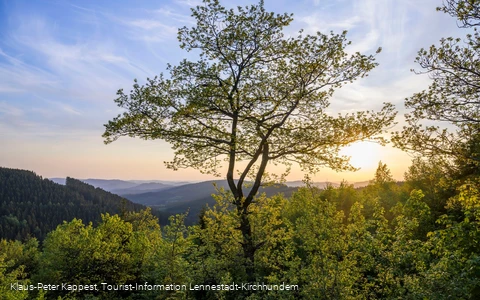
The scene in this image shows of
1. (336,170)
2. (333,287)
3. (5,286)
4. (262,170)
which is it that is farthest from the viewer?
(5,286)

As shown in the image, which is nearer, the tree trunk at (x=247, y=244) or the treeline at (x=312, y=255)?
the treeline at (x=312, y=255)

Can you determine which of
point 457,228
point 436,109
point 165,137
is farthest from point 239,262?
point 436,109

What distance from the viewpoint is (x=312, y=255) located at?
916cm

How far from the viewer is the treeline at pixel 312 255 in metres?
7.54

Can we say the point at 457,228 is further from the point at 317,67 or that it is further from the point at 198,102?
the point at 198,102

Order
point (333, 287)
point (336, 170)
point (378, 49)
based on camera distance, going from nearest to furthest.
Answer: point (333, 287) → point (378, 49) → point (336, 170)

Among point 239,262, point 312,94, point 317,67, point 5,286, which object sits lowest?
point 5,286

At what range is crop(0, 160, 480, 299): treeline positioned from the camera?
7543 mm

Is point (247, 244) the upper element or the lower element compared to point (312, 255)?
lower

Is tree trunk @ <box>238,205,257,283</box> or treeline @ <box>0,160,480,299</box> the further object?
tree trunk @ <box>238,205,257,283</box>

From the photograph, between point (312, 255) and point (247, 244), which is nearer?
point (312, 255)

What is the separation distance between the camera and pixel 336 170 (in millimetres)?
10859

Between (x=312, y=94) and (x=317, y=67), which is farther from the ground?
(x=317, y=67)

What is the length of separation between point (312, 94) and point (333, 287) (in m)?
6.34
